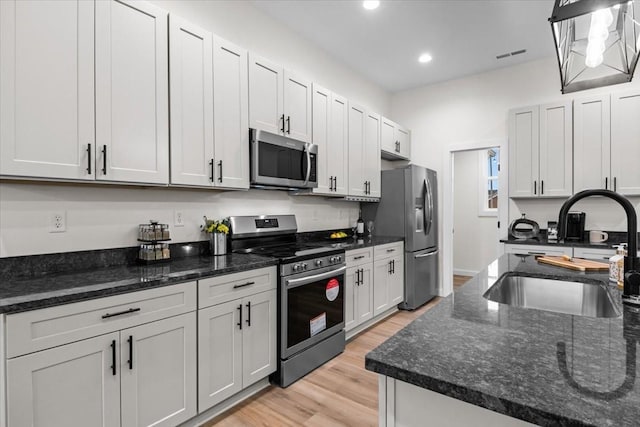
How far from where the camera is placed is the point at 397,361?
71 centimetres

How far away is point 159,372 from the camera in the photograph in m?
1.71

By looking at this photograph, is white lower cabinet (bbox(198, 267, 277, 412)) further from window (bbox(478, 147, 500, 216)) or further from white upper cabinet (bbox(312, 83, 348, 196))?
window (bbox(478, 147, 500, 216))

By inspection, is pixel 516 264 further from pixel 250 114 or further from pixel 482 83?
pixel 482 83

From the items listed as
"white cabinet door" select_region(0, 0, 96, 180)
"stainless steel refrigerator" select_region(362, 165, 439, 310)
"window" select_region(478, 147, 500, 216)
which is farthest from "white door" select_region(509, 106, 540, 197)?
"white cabinet door" select_region(0, 0, 96, 180)

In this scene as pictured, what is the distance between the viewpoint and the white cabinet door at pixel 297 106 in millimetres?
2943

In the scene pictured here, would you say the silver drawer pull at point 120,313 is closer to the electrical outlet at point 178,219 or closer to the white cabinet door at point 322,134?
the electrical outlet at point 178,219

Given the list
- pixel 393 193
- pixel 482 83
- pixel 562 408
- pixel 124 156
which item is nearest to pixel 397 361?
pixel 562 408

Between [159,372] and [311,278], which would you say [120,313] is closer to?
[159,372]

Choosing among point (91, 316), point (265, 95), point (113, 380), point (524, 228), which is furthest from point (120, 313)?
point (524, 228)

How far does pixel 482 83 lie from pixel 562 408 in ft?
15.8

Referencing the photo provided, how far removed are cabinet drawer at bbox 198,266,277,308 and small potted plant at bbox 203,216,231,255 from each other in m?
0.47

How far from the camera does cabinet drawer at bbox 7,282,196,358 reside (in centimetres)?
129

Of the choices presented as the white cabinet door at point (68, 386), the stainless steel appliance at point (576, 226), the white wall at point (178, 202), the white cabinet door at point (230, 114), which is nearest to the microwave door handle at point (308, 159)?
the white wall at point (178, 202)

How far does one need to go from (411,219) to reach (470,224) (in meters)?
2.75
